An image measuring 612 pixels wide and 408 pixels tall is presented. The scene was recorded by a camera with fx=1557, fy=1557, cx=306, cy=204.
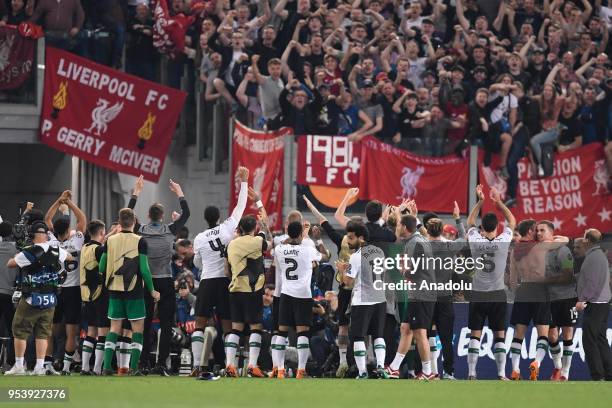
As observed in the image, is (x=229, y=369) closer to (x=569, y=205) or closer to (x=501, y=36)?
(x=569, y=205)

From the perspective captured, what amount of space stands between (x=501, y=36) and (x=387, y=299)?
12.1 metres

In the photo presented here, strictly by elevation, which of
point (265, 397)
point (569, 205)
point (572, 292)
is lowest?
point (265, 397)

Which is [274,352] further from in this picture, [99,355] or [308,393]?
[308,393]

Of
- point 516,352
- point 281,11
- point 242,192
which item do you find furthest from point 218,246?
point 281,11

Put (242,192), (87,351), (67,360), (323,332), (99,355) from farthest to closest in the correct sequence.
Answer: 1. (323,332)
2. (67,360)
3. (87,351)
4. (99,355)
5. (242,192)

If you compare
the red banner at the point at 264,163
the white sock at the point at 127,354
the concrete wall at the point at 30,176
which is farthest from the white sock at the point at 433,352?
the concrete wall at the point at 30,176

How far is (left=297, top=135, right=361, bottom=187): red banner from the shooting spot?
2688 cm

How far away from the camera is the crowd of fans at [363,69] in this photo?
89.4 feet

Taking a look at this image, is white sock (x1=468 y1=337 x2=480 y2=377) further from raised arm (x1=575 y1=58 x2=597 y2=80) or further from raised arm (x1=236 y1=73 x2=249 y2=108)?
raised arm (x1=575 y1=58 x2=597 y2=80)

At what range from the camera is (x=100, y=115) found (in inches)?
1078

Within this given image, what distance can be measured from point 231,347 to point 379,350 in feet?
6.19

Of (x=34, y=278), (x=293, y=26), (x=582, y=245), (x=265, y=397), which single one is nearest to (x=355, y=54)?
(x=293, y=26)

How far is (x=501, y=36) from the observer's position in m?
31.1

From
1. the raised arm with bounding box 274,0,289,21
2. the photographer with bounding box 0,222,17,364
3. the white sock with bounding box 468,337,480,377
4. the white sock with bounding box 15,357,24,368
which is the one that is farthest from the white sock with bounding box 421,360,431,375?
the raised arm with bounding box 274,0,289,21
